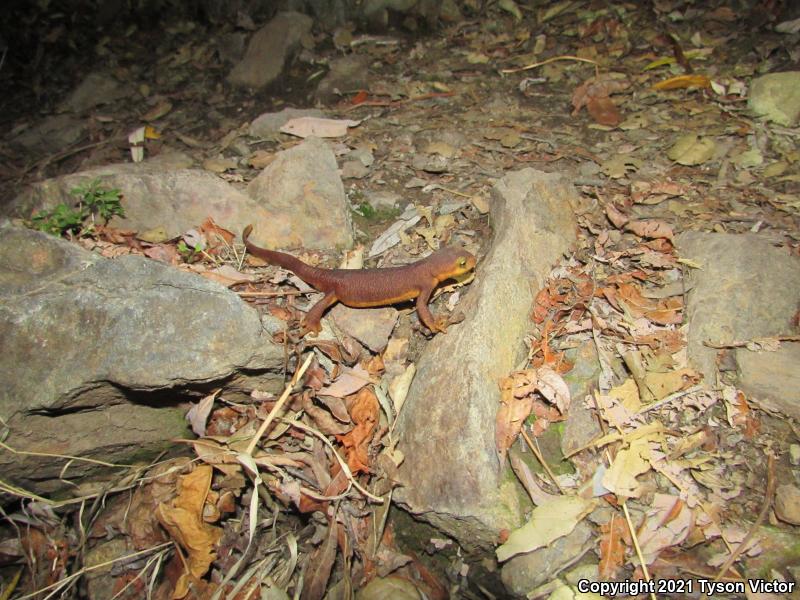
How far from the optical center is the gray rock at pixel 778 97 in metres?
5.48

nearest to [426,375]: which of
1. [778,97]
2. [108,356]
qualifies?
[108,356]

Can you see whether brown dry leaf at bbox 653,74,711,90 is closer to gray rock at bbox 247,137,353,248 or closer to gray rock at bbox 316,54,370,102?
gray rock at bbox 316,54,370,102

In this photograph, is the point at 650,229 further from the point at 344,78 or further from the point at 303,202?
the point at 344,78

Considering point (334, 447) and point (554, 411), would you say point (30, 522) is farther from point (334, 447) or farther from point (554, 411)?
point (554, 411)

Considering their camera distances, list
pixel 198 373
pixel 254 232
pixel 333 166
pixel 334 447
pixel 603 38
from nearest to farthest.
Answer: pixel 198 373
pixel 334 447
pixel 254 232
pixel 333 166
pixel 603 38

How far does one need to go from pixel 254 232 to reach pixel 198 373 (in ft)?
6.07

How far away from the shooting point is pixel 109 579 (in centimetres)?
384

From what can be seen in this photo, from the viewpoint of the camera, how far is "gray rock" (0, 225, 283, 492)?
3.53 m

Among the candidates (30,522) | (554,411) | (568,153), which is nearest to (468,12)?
(568,153)

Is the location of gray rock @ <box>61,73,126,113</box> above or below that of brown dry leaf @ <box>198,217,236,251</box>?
above

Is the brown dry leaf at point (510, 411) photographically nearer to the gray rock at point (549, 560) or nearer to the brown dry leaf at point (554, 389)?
the brown dry leaf at point (554, 389)

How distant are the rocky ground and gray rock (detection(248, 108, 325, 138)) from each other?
607 mm

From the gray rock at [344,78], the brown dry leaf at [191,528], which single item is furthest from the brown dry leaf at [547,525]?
the gray rock at [344,78]

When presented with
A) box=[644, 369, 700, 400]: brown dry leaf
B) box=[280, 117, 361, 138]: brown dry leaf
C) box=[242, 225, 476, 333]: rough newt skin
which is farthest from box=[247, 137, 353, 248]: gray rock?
box=[644, 369, 700, 400]: brown dry leaf
